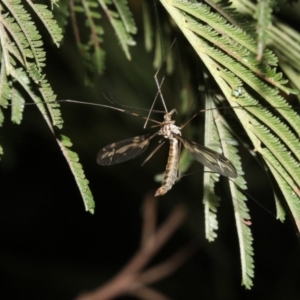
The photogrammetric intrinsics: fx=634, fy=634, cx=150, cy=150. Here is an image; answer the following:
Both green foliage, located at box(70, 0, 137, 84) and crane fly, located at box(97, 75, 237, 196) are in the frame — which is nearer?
crane fly, located at box(97, 75, 237, 196)

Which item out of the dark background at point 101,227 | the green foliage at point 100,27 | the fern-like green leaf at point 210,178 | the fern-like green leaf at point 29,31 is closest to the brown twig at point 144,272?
the dark background at point 101,227

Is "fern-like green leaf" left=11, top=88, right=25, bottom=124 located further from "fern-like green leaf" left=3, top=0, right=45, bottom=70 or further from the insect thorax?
the insect thorax

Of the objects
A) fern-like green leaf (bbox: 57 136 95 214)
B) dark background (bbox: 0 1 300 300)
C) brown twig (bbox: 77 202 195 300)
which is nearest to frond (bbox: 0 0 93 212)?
fern-like green leaf (bbox: 57 136 95 214)

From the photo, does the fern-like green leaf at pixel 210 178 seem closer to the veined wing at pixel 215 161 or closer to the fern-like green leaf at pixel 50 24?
the veined wing at pixel 215 161

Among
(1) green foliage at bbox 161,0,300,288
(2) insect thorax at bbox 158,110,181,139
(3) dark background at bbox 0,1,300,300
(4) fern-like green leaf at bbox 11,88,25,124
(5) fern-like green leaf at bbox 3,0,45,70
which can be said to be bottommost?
(3) dark background at bbox 0,1,300,300

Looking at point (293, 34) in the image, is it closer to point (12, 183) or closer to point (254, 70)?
point (254, 70)

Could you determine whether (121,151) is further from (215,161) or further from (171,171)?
(215,161)
